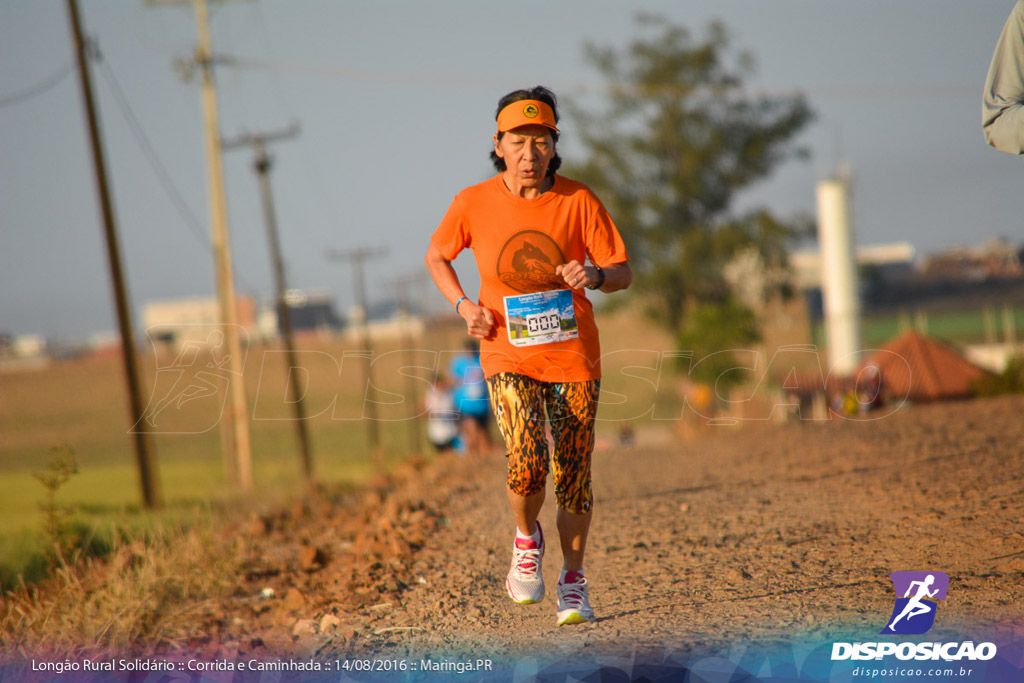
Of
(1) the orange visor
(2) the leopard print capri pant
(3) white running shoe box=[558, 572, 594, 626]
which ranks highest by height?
(1) the orange visor

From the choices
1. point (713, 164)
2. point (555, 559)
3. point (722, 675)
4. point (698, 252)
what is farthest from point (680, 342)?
point (722, 675)

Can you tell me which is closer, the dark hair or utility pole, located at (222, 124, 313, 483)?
the dark hair

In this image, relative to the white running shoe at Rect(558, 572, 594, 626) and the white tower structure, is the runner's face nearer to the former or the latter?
the white running shoe at Rect(558, 572, 594, 626)

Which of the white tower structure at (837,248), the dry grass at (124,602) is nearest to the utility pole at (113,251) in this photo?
the dry grass at (124,602)

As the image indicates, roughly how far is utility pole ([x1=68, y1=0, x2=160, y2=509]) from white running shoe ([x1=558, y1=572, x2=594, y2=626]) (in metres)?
14.4

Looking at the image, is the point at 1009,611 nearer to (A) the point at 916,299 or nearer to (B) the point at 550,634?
(B) the point at 550,634

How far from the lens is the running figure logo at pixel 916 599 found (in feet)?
12.0

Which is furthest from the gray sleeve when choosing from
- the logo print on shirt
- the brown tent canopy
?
the brown tent canopy

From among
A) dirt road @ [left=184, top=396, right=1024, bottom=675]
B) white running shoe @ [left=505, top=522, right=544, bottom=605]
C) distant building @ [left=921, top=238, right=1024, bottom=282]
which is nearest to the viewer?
dirt road @ [left=184, top=396, right=1024, bottom=675]

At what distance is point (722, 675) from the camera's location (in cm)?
341

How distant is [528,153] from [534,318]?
0.71 metres

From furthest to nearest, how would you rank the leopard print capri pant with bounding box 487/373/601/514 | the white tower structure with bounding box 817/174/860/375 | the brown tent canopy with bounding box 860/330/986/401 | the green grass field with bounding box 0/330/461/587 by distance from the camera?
the white tower structure with bounding box 817/174/860/375 < the brown tent canopy with bounding box 860/330/986/401 < the green grass field with bounding box 0/330/461/587 < the leopard print capri pant with bounding box 487/373/601/514

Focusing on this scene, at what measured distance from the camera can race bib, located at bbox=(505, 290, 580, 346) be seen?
4.12m

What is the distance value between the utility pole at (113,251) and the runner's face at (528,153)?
1462 cm
